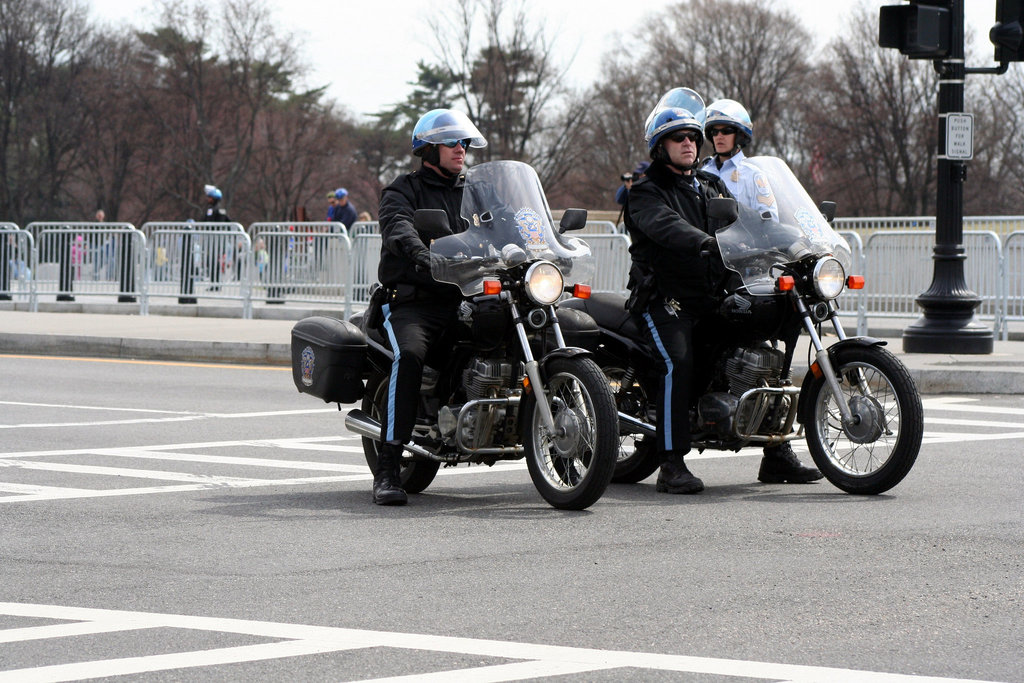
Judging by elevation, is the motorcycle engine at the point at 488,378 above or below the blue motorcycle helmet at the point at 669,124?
below

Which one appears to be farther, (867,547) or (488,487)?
(488,487)

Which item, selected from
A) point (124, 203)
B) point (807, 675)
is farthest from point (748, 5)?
point (807, 675)

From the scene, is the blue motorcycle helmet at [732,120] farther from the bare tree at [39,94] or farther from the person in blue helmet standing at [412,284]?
the bare tree at [39,94]

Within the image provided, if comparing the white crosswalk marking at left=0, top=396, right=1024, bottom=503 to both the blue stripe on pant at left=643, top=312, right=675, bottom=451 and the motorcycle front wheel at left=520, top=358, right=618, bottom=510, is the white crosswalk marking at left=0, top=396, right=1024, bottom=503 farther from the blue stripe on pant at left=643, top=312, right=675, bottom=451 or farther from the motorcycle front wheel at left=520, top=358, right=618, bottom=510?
the motorcycle front wheel at left=520, top=358, right=618, bottom=510

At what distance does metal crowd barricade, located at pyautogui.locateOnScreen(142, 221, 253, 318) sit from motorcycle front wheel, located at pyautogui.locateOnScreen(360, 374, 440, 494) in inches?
584

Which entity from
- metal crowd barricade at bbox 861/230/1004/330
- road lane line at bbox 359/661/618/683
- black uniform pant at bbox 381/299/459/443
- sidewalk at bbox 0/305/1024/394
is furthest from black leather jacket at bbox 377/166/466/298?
metal crowd barricade at bbox 861/230/1004/330

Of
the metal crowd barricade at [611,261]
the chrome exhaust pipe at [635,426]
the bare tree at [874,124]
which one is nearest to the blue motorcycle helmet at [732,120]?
the chrome exhaust pipe at [635,426]

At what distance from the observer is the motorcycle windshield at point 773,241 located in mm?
7785

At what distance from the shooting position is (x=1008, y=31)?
45.2 feet

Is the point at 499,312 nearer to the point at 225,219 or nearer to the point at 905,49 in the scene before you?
the point at 905,49

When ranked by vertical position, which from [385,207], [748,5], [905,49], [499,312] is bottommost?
[499,312]

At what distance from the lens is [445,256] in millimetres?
7312

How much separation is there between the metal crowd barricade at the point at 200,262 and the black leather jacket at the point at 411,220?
49.4 ft

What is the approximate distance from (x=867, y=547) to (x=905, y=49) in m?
8.99
